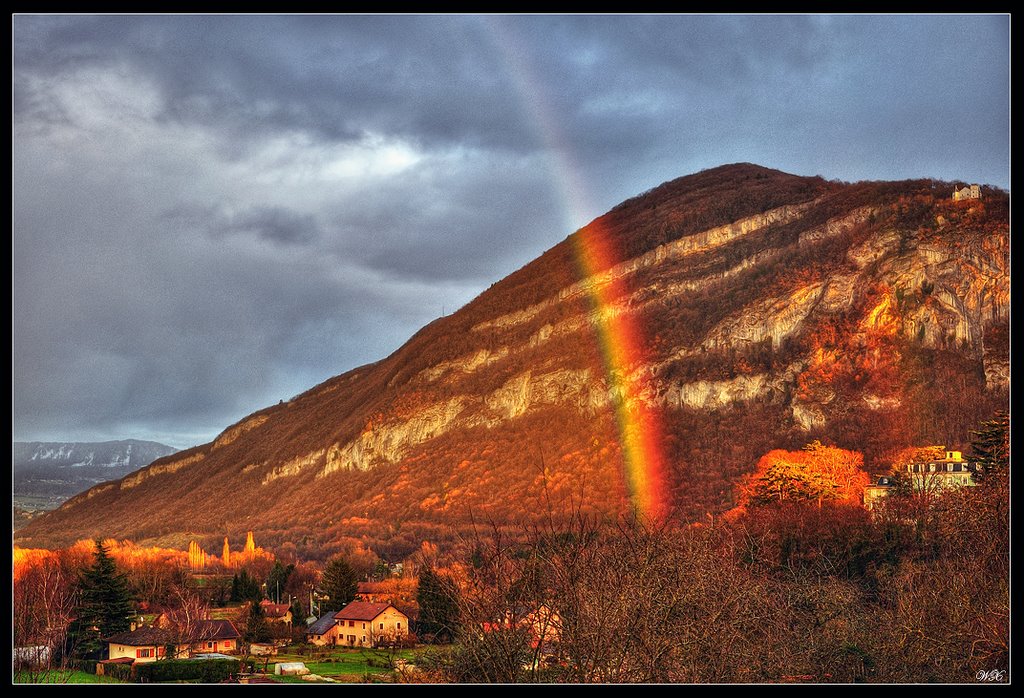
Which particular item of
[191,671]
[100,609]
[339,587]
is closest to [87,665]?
[100,609]

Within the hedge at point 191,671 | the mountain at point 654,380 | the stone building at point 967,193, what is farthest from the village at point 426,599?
the stone building at point 967,193

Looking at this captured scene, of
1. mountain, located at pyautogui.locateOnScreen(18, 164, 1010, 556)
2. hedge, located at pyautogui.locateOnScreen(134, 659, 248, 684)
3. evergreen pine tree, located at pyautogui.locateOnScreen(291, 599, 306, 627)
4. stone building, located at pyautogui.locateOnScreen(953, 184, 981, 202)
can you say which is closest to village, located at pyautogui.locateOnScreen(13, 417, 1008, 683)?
hedge, located at pyautogui.locateOnScreen(134, 659, 248, 684)

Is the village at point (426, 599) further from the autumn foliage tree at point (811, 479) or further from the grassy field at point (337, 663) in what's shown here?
the autumn foliage tree at point (811, 479)

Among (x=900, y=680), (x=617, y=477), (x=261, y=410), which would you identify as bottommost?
(x=900, y=680)

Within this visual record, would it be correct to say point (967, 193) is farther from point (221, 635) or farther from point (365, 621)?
point (221, 635)

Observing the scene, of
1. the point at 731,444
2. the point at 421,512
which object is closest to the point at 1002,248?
the point at 731,444

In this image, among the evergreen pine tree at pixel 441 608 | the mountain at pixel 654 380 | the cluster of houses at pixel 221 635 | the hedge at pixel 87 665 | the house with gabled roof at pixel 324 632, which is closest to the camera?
the evergreen pine tree at pixel 441 608
